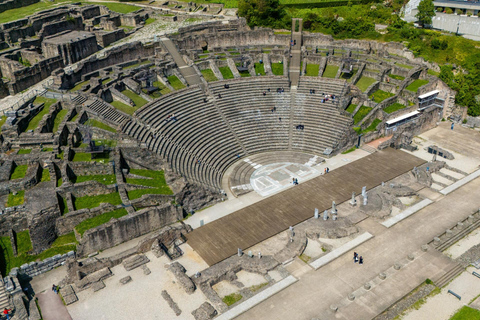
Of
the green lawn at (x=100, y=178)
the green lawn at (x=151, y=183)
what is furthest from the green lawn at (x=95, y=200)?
the green lawn at (x=100, y=178)

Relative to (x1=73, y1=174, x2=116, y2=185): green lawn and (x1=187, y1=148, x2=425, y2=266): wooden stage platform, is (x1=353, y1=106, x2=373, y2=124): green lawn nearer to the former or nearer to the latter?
(x1=187, y1=148, x2=425, y2=266): wooden stage platform

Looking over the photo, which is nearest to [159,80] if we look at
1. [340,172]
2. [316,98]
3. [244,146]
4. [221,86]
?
[221,86]

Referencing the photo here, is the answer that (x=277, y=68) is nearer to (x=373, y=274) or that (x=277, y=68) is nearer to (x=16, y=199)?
(x=373, y=274)

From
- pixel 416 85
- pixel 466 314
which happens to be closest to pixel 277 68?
pixel 416 85

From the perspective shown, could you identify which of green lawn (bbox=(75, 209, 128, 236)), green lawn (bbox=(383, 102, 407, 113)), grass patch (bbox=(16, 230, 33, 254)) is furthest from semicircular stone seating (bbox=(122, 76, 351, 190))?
grass patch (bbox=(16, 230, 33, 254))

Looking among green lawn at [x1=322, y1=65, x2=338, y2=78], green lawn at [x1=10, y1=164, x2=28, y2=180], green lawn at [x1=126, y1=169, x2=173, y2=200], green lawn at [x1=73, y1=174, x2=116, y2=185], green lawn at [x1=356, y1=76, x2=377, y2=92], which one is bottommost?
green lawn at [x1=126, y1=169, x2=173, y2=200]

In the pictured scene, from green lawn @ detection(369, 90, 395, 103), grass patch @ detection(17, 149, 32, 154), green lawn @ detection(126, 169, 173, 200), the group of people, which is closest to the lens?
the group of people
